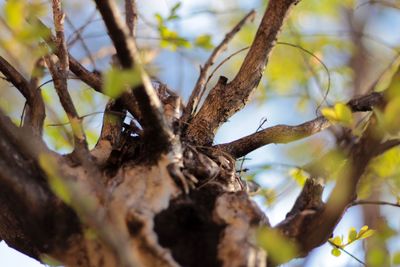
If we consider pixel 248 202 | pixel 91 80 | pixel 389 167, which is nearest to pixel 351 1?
pixel 389 167

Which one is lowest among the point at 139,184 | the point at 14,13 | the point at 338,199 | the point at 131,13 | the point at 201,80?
the point at 338,199

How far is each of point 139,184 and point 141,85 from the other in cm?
21

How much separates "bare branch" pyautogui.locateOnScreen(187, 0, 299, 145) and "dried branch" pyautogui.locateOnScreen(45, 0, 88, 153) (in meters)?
0.34

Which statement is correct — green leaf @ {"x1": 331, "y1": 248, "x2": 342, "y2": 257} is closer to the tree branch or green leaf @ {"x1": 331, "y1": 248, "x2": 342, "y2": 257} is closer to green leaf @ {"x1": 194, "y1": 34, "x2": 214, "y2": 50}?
the tree branch

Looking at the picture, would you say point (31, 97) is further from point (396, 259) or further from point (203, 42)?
point (396, 259)

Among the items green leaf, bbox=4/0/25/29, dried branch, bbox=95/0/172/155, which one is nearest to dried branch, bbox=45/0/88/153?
dried branch, bbox=95/0/172/155

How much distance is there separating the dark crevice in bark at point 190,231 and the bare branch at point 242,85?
0.32 metres

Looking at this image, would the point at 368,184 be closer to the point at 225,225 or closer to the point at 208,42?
the point at 208,42

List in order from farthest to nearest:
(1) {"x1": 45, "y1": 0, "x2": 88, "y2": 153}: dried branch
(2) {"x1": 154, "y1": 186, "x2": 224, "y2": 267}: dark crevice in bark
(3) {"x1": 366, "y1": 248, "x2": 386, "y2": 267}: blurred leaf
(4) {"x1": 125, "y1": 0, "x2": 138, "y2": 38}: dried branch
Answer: (4) {"x1": 125, "y1": 0, "x2": 138, "y2": 38}: dried branch → (1) {"x1": 45, "y1": 0, "x2": 88, "y2": 153}: dried branch → (2) {"x1": 154, "y1": 186, "x2": 224, "y2": 267}: dark crevice in bark → (3) {"x1": 366, "y1": 248, "x2": 386, "y2": 267}: blurred leaf

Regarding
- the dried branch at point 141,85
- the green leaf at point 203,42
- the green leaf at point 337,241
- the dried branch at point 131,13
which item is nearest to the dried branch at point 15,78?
the dried branch at point 141,85

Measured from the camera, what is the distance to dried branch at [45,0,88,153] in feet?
3.23

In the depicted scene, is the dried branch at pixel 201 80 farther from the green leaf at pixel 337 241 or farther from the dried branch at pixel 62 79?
the green leaf at pixel 337 241

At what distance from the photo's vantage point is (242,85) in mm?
1312

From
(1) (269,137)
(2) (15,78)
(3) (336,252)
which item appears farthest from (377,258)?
(2) (15,78)
